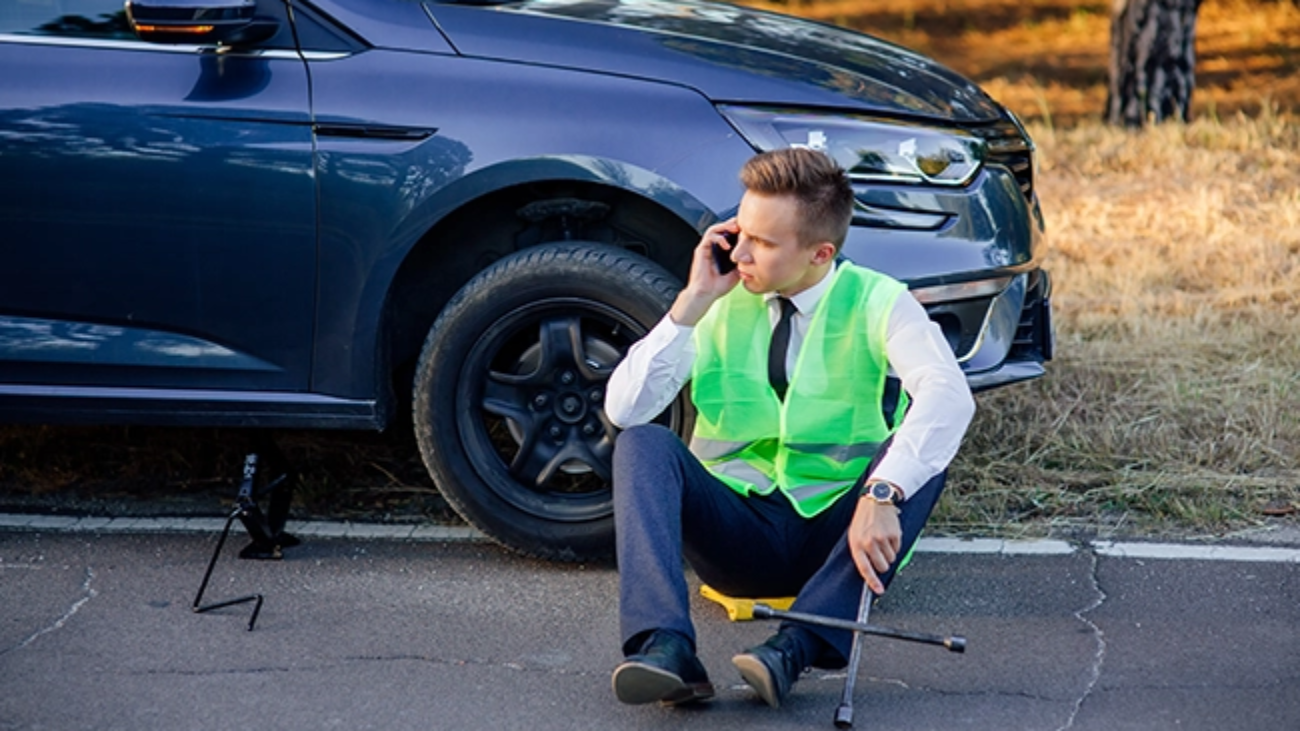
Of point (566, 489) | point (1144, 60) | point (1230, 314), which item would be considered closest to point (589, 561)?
point (566, 489)

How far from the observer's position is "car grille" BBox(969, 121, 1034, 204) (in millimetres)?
4809

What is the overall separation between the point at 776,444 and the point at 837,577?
0.42 metres

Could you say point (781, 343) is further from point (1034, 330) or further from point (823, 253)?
point (1034, 330)

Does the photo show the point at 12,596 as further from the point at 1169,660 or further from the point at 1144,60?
the point at 1144,60

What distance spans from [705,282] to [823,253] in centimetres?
28

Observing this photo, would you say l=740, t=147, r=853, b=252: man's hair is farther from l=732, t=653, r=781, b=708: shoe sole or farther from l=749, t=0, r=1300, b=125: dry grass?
l=749, t=0, r=1300, b=125: dry grass

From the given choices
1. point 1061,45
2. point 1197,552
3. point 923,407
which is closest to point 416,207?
point 923,407

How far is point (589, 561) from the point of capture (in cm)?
464

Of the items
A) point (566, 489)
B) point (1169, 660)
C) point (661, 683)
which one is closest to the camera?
point (661, 683)

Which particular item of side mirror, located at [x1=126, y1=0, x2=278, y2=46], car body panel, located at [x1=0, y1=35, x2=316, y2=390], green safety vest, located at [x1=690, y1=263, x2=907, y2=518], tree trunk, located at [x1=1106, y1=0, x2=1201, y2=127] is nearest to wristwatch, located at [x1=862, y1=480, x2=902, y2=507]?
green safety vest, located at [x1=690, y1=263, x2=907, y2=518]

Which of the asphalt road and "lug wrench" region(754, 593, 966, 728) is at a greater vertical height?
"lug wrench" region(754, 593, 966, 728)

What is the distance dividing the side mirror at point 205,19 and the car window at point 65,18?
5.8 inches

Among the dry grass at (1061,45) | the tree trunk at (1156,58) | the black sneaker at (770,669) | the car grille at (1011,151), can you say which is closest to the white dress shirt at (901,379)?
the black sneaker at (770,669)

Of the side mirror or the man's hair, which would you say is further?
the side mirror
